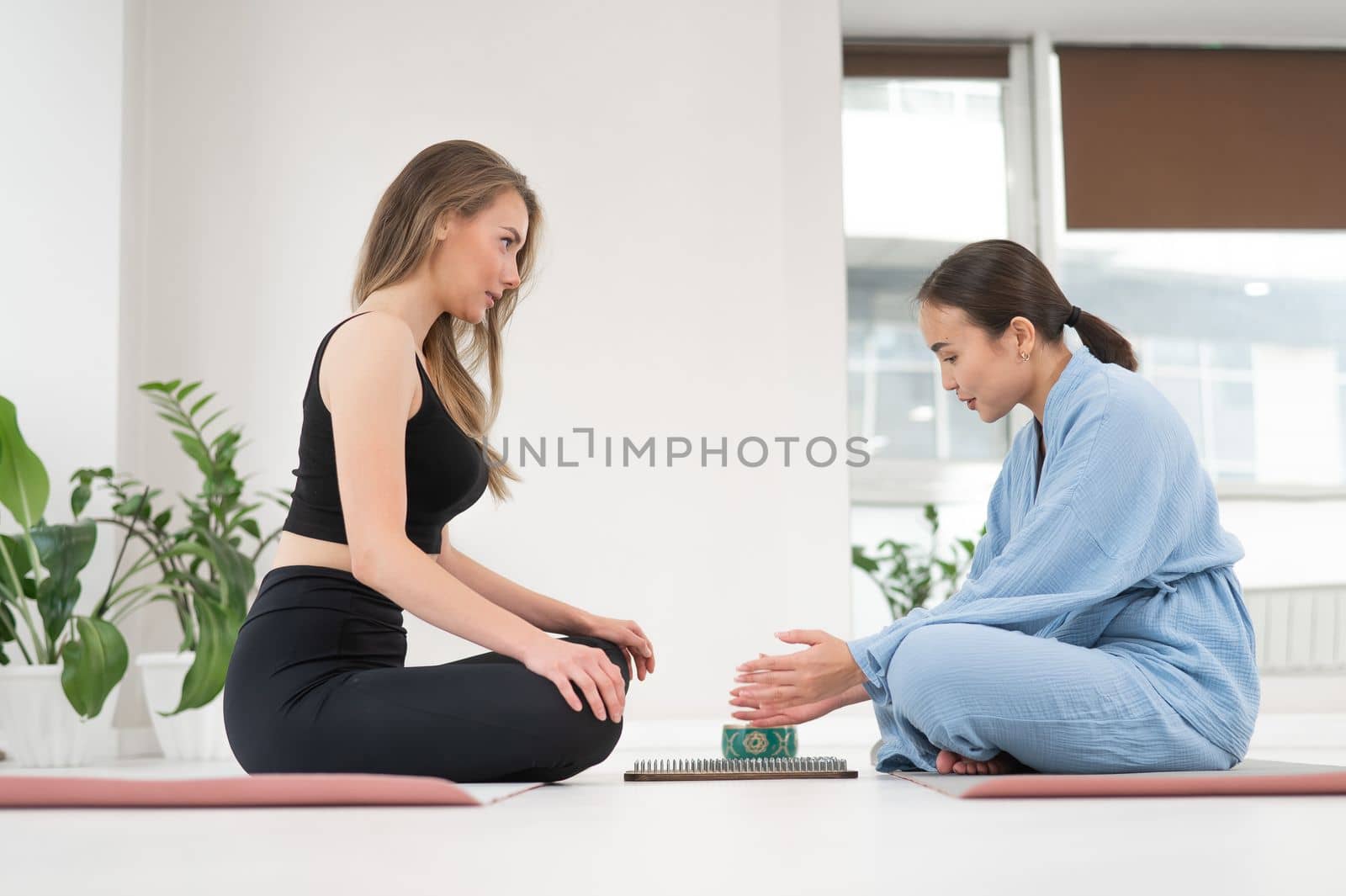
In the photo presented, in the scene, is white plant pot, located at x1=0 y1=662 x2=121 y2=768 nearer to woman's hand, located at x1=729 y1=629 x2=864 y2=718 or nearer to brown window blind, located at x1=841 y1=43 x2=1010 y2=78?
woman's hand, located at x1=729 y1=629 x2=864 y2=718

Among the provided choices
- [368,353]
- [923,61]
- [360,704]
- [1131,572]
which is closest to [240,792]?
[360,704]

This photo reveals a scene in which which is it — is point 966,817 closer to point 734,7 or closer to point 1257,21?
point 734,7

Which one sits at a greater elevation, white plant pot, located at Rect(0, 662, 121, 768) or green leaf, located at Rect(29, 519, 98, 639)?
green leaf, located at Rect(29, 519, 98, 639)

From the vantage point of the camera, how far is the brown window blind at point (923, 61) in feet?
14.3

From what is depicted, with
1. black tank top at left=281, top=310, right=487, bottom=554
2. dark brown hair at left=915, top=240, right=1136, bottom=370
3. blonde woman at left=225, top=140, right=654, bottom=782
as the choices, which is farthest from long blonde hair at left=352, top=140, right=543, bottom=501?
dark brown hair at left=915, top=240, right=1136, bottom=370

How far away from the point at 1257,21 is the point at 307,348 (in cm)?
346

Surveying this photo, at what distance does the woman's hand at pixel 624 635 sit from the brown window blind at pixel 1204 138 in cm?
309

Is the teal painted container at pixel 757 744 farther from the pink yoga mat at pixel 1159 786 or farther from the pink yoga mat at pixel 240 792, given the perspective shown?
the pink yoga mat at pixel 240 792

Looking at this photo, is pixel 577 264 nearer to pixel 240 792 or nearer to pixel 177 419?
pixel 177 419

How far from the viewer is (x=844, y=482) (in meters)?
3.89

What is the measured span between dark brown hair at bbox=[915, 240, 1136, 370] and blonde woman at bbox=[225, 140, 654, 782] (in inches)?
30.7

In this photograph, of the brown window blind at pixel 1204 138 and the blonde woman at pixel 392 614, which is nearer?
the blonde woman at pixel 392 614

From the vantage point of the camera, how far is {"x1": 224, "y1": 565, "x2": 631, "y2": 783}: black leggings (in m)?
1.49

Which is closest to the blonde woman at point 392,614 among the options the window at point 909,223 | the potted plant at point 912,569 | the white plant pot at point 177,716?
the white plant pot at point 177,716
